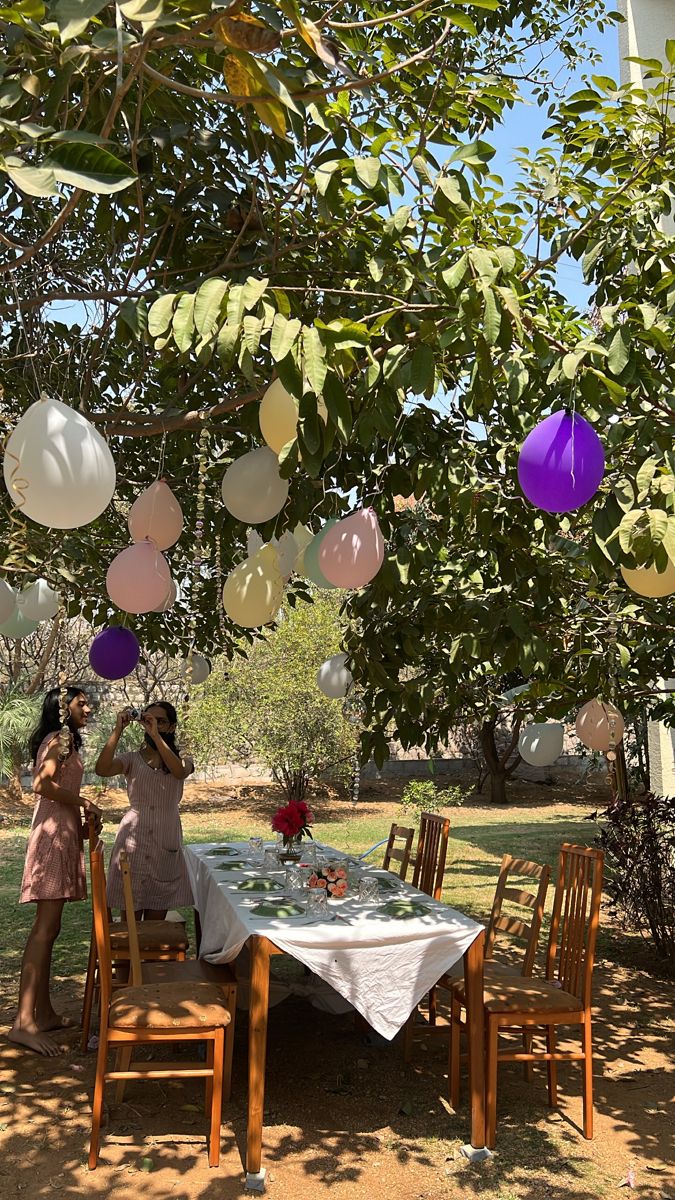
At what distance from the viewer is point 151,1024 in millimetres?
3262

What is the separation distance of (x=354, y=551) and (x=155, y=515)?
2.47 feet

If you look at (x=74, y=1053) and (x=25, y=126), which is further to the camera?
(x=74, y=1053)

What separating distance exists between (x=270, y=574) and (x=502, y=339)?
53.1 inches

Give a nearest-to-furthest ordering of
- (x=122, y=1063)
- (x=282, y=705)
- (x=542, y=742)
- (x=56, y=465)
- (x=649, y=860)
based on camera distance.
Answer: (x=56, y=465) → (x=122, y=1063) → (x=542, y=742) → (x=649, y=860) → (x=282, y=705)

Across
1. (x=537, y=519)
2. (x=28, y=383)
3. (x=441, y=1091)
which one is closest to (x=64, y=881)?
(x=441, y=1091)

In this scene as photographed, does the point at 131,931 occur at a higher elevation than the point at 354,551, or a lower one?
lower

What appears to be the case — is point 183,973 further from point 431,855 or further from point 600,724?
point 600,724

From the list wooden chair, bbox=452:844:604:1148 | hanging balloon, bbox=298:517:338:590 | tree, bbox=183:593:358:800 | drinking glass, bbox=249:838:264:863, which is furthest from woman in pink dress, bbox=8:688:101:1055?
tree, bbox=183:593:358:800

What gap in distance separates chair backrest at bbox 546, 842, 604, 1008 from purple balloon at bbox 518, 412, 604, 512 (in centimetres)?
177

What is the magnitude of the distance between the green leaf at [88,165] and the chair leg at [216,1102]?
110 inches

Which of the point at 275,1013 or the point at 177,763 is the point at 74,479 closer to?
the point at 177,763

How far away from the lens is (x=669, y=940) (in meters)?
6.17

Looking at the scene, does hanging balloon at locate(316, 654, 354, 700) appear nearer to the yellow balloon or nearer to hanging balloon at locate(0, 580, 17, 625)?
hanging balloon at locate(0, 580, 17, 625)

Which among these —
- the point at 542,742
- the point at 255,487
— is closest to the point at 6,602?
the point at 255,487
